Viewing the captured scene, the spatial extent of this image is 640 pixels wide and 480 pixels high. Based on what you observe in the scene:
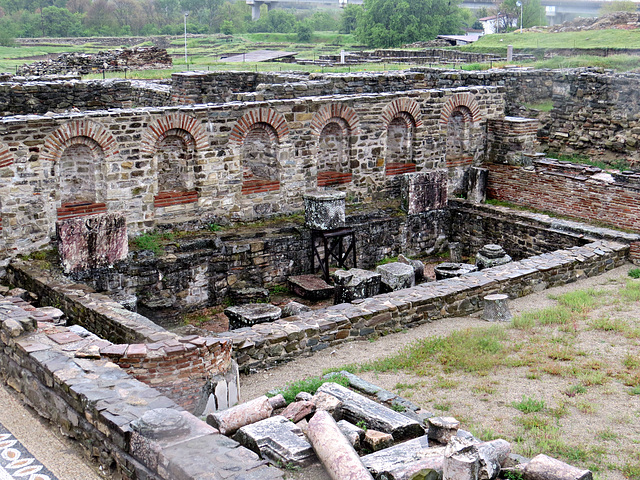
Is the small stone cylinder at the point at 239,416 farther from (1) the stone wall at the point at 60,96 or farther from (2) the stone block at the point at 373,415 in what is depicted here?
(1) the stone wall at the point at 60,96

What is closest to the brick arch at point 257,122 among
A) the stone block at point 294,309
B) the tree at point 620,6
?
the stone block at point 294,309

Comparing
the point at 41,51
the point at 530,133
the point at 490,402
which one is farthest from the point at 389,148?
the point at 41,51

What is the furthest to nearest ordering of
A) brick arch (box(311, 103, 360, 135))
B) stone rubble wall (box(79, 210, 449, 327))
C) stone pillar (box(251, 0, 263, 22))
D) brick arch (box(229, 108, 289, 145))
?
stone pillar (box(251, 0, 263, 22))
brick arch (box(311, 103, 360, 135))
brick arch (box(229, 108, 289, 145))
stone rubble wall (box(79, 210, 449, 327))

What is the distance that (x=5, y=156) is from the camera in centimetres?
1057

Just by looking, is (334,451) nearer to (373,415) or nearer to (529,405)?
(373,415)

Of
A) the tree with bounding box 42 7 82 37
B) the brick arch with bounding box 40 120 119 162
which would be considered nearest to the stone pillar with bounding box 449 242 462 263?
the brick arch with bounding box 40 120 119 162

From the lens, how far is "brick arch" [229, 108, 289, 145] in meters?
12.6

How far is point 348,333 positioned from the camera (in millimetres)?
9875

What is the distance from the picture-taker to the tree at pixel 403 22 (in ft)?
139

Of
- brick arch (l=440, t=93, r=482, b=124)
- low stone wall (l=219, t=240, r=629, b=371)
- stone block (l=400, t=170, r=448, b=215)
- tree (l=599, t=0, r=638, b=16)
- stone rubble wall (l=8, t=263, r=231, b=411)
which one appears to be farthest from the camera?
tree (l=599, t=0, r=638, b=16)

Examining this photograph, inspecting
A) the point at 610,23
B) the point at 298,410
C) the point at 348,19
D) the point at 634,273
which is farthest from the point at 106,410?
the point at 348,19

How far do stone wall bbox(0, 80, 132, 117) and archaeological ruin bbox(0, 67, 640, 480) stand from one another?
0.14ft

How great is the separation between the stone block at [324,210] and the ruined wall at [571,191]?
416 cm

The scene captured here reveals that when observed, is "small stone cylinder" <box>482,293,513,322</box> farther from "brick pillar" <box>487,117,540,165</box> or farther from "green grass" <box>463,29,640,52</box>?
"green grass" <box>463,29,640,52</box>
